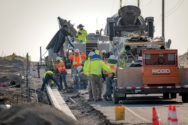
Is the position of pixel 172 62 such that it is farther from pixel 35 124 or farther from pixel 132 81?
pixel 35 124

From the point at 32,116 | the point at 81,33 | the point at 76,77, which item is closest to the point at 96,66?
the point at 76,77

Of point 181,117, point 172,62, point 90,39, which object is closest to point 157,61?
point 172,62

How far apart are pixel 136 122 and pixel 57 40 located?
29545 millimetres

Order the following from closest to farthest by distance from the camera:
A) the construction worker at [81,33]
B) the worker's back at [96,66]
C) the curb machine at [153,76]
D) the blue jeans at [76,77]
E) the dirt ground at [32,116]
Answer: the dirt ground at [32,116]
the curb machine at [153,76]
the worker's back at [96,66]
the blue jeans at [76,77]
the construction worker at [81,33]

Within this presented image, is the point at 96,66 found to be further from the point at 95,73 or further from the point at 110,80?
the point at 110,80

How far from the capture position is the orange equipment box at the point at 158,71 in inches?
737

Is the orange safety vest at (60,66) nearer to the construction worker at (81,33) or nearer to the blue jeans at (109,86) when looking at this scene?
the construction worker at (81,33)

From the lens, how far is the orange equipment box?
61.4 ft

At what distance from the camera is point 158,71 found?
1875 centimetres

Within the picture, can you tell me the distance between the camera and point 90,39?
37.7m

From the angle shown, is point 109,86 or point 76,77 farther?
point 76,77

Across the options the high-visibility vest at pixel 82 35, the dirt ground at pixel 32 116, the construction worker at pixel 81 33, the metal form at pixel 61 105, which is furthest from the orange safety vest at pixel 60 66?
the dirt ground at pixel 32 116

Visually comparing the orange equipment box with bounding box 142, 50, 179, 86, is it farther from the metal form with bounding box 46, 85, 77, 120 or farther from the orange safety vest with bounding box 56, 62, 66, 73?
the orange safety vest with bounding box 56, 62, 66, 73

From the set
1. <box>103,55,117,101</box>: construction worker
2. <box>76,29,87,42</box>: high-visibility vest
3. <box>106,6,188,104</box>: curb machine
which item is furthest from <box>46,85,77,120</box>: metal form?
<box>76,29,87,42</box>: high-visibility vest
